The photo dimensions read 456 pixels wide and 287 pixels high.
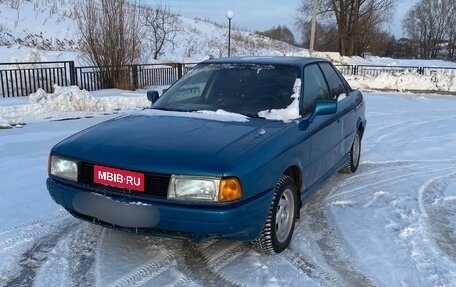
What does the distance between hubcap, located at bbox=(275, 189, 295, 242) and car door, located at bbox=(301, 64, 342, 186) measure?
42 cm

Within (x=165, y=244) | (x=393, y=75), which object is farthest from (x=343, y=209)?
(x=393, y=75)

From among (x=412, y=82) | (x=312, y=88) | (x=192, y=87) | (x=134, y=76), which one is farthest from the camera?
(x=412, y=82)

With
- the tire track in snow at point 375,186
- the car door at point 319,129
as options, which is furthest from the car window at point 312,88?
the tire track in snow at point 375,186

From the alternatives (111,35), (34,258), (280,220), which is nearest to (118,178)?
(34,258)

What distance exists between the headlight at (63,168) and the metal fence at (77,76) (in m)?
10.1

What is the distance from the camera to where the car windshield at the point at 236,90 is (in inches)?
168

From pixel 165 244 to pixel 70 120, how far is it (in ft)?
22.0

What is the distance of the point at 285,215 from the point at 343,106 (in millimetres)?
2032

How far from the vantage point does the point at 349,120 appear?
18.1ft

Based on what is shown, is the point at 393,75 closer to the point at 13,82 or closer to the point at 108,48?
the point at 108,48

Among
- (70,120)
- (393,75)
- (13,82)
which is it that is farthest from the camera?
(393,75)

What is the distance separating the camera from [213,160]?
10.1ft

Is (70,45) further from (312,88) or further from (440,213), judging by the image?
(440,213)

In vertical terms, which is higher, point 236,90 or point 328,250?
point 236,90
